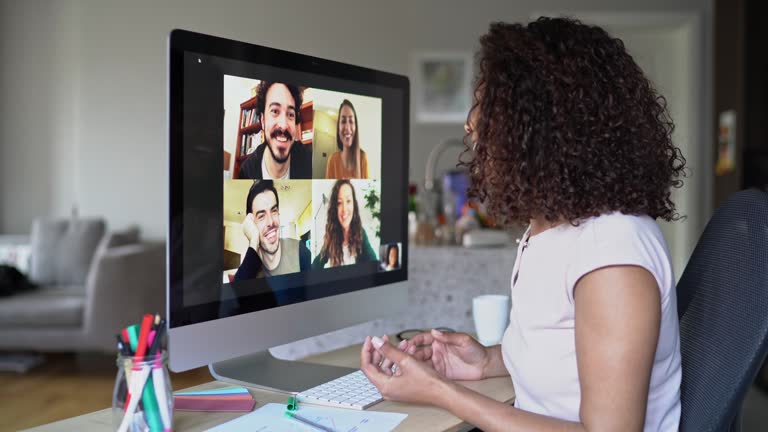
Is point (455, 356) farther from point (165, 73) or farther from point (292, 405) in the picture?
point (165, 73)

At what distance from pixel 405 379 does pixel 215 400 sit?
0.27m

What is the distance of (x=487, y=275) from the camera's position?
2240 mm

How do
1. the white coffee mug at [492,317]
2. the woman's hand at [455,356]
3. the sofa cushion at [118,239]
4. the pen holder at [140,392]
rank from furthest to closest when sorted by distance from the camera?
1. the sofa cushion at [118,239]
2. the white coffee mug at [492,317]
3. the woman's hand at [455,356]
4. the pen holder at [140,392]

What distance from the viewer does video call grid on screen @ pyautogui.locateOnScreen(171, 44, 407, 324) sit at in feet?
3.15

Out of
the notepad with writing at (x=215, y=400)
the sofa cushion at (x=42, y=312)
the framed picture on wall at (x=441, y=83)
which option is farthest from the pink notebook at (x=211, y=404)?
the framed picture on wall at (x=441, y=83)

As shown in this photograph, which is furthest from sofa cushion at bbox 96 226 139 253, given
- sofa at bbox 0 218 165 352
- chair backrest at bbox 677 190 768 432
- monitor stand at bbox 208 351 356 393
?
chair backrest at bbox 677 190 768 432

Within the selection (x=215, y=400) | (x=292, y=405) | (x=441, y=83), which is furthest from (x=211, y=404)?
(x=441, y=83)

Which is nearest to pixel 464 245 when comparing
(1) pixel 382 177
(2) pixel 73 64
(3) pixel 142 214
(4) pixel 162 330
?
(1) pixel 382 177

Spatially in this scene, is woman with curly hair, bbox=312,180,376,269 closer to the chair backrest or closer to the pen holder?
the pen holder

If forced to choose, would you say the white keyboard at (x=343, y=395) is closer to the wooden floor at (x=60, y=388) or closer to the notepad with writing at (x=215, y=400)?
the notepad with writing at (x=215, y=400)

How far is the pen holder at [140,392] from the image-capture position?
30.8 inches

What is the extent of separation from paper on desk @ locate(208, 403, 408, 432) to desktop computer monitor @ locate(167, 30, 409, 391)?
97mm

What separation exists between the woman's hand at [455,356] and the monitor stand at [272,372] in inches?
5.3

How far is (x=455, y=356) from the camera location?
1185mm
